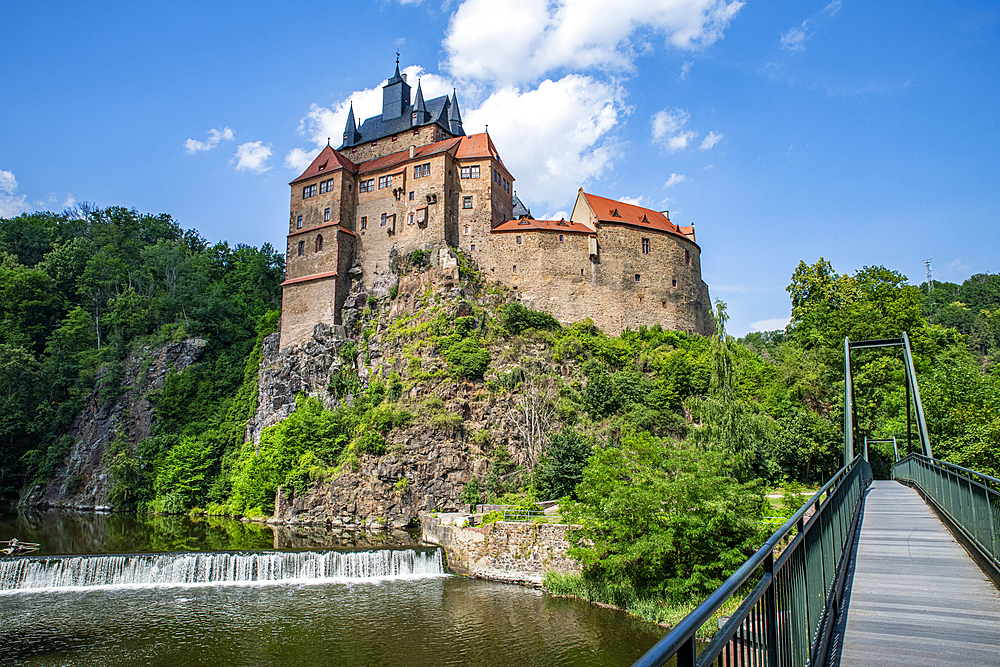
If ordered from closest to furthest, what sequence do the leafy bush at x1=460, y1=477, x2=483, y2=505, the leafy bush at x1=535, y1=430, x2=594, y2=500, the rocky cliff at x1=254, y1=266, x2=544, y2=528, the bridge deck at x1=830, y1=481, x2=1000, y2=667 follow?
the bridge deck at x1=830, y1=481, x2=1000, y2=667
the leafy bush at x1=535, y1=430, x2=594, y2=500
the leafy bush at x1=460, y1=477, x2=483, y2=505
the rocky cliff at x1=254, y1=266, x2=544, y2=528

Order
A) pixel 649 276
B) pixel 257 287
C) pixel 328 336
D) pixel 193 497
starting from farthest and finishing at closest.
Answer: pixel 257 287, pixel 649 276, pixel 328 336, pixel 193 497

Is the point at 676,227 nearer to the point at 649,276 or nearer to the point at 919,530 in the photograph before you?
the point at 649,276

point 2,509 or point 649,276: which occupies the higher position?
point 649,276

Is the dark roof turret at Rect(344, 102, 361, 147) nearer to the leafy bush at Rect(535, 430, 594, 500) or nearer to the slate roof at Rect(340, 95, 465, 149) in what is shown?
the slate roof at Rect(340, 95, 465, 149)

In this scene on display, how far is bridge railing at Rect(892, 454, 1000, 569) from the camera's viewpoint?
23.4 ft

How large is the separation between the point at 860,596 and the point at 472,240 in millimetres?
44466

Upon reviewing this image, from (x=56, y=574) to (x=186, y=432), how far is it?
2792 centimetres

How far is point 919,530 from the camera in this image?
9.88 metres

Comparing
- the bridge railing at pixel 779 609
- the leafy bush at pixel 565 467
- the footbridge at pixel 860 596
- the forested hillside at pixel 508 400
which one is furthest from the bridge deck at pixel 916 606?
the leafy bush at pixel 565 467

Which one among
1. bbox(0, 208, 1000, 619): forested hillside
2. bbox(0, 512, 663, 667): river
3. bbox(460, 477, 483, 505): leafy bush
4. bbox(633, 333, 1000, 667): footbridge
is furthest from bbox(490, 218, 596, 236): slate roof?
bbox(633, 333, 1000, 667): footbridge

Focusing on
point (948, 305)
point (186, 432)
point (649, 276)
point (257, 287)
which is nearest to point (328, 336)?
point (186, 432)

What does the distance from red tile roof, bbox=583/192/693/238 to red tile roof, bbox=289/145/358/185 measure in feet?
65.5

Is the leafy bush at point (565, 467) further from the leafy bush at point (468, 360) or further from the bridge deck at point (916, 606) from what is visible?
the bridge deck at point (916, 606)

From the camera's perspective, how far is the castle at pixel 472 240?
48.2 meters
